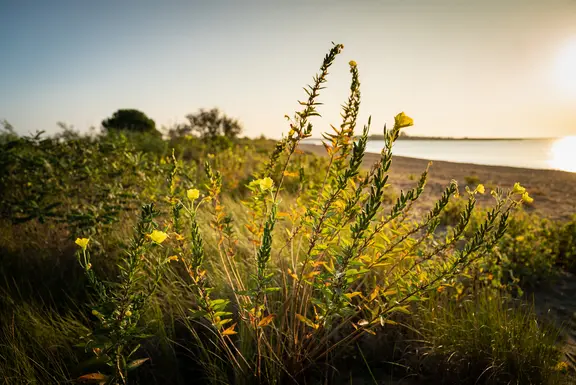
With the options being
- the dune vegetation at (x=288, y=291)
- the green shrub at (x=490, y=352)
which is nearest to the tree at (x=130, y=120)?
the dune vegetation at (x=288, y=291)

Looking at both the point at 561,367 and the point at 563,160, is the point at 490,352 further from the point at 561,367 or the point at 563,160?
the point at 563,160

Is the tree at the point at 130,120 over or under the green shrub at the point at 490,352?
over

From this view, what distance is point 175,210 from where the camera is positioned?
1.32 metres

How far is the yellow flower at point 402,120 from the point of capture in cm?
119

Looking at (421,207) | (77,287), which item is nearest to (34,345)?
(77,287)

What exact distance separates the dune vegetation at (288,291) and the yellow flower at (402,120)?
0.01 m

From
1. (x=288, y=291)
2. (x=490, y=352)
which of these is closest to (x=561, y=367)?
(x=490, y=352)

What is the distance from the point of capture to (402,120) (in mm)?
1206

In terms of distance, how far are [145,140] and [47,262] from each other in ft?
27.9

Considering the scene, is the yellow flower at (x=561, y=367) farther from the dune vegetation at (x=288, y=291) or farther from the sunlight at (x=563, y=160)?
the sunlight at (x=563, y=160)

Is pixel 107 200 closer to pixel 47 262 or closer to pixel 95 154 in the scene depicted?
pixel 47 262

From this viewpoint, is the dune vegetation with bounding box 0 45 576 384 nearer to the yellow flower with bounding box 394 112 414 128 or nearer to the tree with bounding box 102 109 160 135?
the yellow flower with bounding box 394 112 414 128

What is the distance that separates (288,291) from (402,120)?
1.77 metres

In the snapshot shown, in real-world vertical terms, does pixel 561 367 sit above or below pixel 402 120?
below
